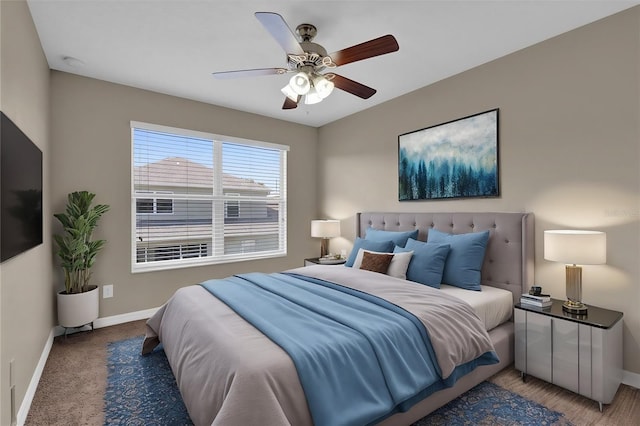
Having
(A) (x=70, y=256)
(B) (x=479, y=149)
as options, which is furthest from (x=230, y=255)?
(B) (x=479, y=149)

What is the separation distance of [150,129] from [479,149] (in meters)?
3.68

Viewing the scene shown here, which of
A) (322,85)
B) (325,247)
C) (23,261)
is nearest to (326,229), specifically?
(325,247)

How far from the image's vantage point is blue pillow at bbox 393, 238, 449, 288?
9.11ft

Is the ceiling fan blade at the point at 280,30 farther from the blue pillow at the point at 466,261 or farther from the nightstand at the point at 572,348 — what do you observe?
the nightstand at the point at 572,348

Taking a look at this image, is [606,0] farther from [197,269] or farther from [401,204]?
[197,269]

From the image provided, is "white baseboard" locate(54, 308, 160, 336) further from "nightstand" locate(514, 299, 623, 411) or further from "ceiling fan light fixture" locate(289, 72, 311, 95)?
"nightstand" locate(514, 299, 623, 411)

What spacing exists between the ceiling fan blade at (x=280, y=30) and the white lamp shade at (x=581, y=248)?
2242mm

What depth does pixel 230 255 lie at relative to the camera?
4.37 meters

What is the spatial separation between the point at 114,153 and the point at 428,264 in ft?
11.7

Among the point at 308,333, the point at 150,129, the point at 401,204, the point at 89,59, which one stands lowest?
the point at 308,333

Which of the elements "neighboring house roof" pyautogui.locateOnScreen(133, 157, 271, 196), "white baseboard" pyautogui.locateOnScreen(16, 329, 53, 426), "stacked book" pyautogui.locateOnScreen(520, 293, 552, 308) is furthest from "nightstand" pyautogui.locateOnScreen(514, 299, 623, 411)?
"neighboring house roof" pyautogui.locateOnScreen(133, 157, 271, 196)

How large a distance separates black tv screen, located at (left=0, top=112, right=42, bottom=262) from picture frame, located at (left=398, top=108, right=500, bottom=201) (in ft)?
11.2

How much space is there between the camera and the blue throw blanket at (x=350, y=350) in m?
1.41

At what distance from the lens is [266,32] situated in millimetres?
2465
